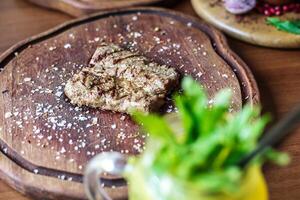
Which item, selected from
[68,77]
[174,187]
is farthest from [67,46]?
[174,187]

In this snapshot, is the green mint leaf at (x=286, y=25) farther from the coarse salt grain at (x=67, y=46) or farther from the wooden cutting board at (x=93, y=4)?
the coarse salt grain at (x=67, y=46)

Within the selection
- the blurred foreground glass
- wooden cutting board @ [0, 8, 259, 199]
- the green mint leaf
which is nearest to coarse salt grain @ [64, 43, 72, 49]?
wooden cutting board @ [0, 8, 259, 199]

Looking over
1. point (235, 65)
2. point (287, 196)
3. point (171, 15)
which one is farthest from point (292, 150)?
point (171, 15)

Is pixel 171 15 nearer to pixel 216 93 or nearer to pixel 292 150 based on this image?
pixel 216 93

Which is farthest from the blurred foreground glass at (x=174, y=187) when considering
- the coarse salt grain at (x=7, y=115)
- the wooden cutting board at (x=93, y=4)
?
the wooden cutting board at (x=93, y=4)

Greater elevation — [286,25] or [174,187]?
[174,187]

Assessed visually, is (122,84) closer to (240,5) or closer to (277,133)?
(240,5)
